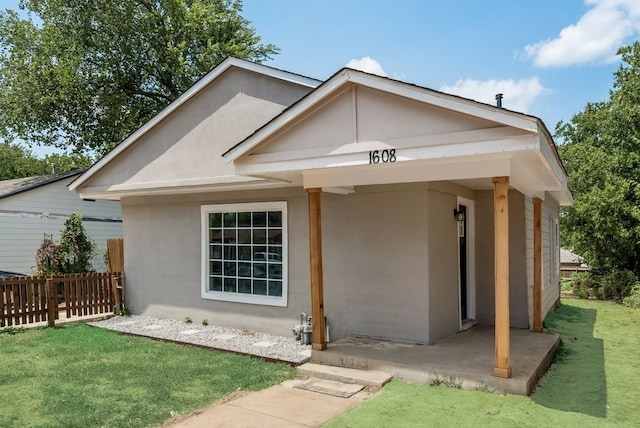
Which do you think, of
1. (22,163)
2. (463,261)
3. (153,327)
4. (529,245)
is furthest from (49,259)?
(22,163)

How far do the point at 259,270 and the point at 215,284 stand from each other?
1.20m

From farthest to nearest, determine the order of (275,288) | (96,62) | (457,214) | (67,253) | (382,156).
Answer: (96,62), (67,253), (275,288), (457,214), (382,156)

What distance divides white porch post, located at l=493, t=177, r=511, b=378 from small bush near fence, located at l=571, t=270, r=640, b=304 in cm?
1163

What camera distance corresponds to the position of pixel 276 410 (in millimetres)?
4957

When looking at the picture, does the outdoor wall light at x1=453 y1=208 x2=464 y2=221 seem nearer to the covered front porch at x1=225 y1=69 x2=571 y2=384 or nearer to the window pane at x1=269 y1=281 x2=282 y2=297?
the covered front porch at x1=225 y1=69 x2=571 y2=384

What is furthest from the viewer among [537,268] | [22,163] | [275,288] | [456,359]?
[22,163]

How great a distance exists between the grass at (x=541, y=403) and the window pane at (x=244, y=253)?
4324 mm

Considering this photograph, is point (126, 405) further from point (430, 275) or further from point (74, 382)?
point (430, 275)

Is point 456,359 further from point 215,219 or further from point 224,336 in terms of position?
point 215,219

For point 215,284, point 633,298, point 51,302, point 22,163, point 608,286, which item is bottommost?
point 633,298

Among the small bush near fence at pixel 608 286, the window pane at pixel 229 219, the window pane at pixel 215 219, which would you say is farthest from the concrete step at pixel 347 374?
the small bush near fence at pixel 608 286

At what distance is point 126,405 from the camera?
5.07 metres

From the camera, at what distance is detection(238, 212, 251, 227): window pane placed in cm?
905

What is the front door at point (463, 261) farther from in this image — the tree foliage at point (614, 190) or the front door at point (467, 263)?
the tree foliage at point (614, 190)
